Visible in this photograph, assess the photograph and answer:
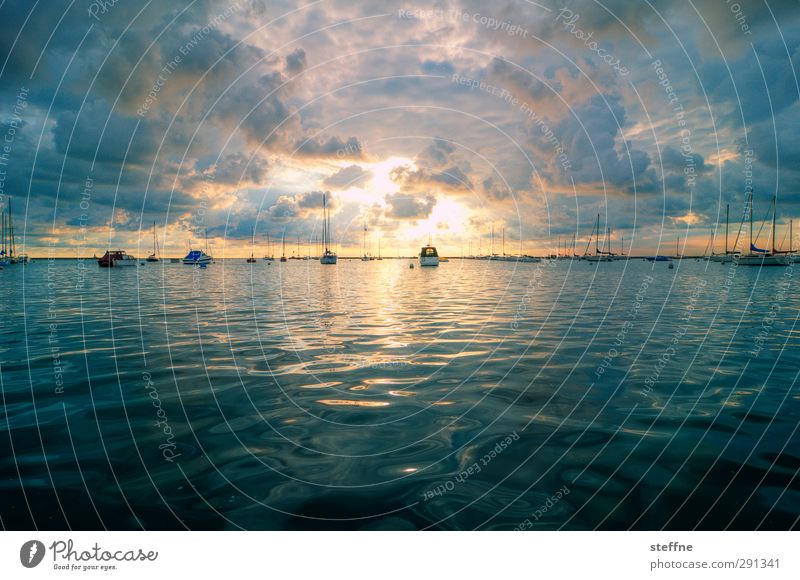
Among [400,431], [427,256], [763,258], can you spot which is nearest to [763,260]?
[763,258]

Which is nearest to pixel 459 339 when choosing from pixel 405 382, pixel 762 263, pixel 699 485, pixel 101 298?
pixel 405 382

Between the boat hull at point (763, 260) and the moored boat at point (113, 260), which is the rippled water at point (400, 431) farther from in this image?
the boat hull at point (763, 260)

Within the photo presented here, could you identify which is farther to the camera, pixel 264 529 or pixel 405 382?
pixel 405 382

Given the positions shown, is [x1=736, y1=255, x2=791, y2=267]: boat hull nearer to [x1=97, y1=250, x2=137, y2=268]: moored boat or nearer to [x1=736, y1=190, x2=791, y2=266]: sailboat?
[x1=736, y1=190, x2=791, y2=266]: sailboat

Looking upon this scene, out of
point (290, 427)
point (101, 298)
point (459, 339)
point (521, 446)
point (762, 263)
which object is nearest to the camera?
point (521, 446)

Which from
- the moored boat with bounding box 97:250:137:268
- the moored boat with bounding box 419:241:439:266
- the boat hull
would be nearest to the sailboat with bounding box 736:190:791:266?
the boat hull

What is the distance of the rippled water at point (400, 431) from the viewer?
5176 millimetres

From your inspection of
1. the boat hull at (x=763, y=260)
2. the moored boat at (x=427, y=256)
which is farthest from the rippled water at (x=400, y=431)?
the boat hull at (x=763, y=260)

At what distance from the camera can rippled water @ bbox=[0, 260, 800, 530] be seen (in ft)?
17.0

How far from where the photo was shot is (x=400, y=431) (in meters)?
7.50
